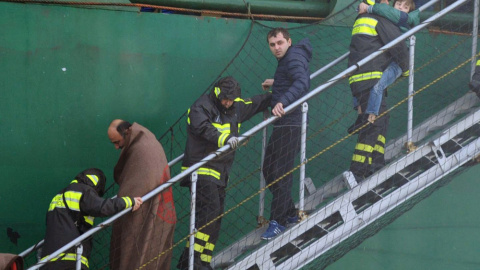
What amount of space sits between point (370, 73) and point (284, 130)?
78 cm

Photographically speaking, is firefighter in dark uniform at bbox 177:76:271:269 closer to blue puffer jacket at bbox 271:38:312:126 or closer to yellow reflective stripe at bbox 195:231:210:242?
yellow reflective stripe at bbox 195:231:210:242

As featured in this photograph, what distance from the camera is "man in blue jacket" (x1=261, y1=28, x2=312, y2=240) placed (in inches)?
251

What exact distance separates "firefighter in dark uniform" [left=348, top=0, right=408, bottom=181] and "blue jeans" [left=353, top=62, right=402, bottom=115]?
0.13 feet

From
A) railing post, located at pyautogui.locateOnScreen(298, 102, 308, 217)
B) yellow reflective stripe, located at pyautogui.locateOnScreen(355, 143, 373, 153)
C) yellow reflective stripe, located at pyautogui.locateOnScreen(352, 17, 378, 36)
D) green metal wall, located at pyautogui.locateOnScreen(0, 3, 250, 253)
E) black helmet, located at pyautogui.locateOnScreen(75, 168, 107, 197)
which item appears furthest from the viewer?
green metal wall, located at pyautogui.locateOnScreen(0, 3, 250, 253)

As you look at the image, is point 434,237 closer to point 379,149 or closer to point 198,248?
point 379,149

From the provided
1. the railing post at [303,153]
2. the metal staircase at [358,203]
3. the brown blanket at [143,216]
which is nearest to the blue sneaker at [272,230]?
the metal staircase at [358,203]

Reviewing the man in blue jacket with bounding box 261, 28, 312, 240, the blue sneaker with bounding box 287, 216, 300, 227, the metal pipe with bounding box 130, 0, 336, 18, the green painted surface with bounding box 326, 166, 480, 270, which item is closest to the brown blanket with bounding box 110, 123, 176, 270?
the man in blue jacket with bounding box 261, 28, 312, 240

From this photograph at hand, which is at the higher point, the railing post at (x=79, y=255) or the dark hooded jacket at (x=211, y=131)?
the dark hooded jacket at (x=211, y=131)

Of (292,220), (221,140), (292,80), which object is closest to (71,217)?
(221,140)

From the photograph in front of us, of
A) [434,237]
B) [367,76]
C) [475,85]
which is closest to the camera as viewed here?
[367,76]

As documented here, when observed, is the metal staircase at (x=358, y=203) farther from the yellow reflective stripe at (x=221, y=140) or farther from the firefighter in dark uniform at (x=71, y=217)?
the firefighter in dark uniform at (x=71, y=217)

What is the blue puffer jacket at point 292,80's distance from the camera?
20.9 feet

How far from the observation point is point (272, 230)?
632cm

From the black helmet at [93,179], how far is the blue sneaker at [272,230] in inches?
50.0
